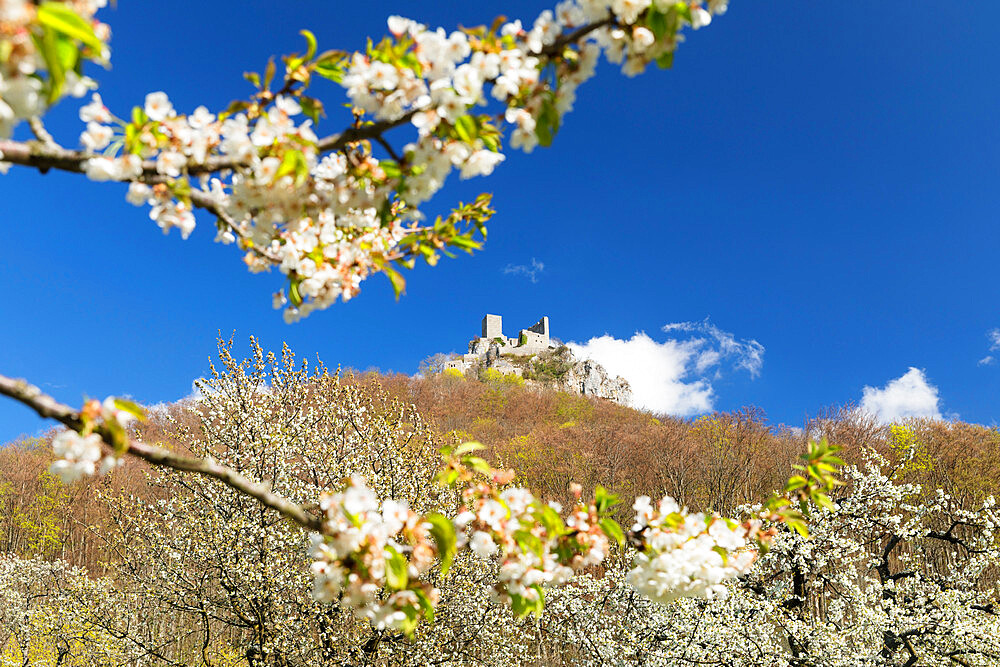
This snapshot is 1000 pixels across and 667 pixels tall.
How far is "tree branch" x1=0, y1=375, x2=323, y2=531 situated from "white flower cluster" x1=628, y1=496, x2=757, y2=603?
3.57ft

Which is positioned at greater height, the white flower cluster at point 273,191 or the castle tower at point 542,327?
the castle tower at point 542,327

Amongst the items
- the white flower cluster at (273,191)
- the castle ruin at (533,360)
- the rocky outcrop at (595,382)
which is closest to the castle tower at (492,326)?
the castle ruin at (533,360)

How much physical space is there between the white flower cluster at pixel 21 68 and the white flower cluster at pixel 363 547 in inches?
40.2

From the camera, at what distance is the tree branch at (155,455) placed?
1240 millimetres

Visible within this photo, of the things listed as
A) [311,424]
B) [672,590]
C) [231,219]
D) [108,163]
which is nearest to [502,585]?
[672,590]

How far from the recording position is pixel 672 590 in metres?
1.90

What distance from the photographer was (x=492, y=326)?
75062 mm

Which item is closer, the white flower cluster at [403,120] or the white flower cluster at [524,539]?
the white flower cluster at [403,120]

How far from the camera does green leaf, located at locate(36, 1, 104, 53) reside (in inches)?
32.1

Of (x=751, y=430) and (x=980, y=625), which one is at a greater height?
(x=751, y=430)

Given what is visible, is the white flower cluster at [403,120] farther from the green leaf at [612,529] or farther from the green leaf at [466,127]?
the green leaf at [612,529]

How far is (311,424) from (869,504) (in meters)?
6.88

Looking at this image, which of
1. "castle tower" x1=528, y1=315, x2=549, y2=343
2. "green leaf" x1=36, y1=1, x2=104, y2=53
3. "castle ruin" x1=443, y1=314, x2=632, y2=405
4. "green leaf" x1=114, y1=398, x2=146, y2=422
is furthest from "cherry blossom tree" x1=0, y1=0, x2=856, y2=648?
"castle tower" x1=528, y1=315, x2=549, y2=343

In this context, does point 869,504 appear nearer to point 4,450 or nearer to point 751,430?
point 751,430
